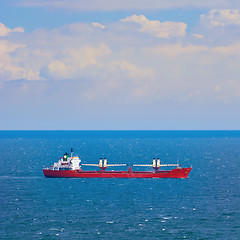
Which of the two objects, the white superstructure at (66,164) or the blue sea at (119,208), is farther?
the white superstructure at (66,164)

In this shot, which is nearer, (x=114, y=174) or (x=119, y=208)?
(x=119, y=208)

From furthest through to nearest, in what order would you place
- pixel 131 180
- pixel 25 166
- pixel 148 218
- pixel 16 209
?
pixel 25 166, pixel 131 180, pixel 16 209, pixel 148 218

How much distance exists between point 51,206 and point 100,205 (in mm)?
8867

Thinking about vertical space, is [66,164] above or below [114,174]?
above

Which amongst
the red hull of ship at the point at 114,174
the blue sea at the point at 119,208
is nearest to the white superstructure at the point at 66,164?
the red hull of ship at the point at 114,174

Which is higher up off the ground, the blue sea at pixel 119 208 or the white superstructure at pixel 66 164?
the white superstructure at pixel 66 164

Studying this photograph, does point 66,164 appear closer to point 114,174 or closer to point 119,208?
point 114,174

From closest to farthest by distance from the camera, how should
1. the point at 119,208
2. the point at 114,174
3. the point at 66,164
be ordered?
the point at 119,208 < the point at 114,174 < the point at 66,164

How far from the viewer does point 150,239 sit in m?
69.6

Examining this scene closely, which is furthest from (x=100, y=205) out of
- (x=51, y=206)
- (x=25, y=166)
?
(x=25, y=166)

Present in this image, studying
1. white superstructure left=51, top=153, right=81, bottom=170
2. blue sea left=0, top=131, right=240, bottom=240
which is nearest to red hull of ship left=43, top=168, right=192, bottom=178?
white superstructure left=51, top=153, right=81, bottom=170

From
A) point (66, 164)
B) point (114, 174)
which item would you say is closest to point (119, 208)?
point (114, 174)

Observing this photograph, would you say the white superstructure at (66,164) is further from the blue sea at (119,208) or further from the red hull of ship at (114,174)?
the blue sea at (119,208)

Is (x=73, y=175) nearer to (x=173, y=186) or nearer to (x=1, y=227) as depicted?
(x=173, y=186)
